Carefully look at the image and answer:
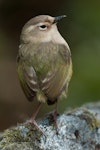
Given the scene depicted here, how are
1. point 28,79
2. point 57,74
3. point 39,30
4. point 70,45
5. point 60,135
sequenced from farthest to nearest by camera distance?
point 70,45
point 39,30
point 57,74
point 28,79
point 60,135

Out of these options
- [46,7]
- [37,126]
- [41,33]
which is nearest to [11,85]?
[46,7]

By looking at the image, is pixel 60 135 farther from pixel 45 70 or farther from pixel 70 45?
pixel 70 45

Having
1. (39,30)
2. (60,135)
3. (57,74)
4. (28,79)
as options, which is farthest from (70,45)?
(60,135)

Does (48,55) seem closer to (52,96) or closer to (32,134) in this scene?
(52,96)

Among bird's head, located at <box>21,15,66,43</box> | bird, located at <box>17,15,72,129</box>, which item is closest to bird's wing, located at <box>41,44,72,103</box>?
bird, located at <box>17,15,72,129</box>

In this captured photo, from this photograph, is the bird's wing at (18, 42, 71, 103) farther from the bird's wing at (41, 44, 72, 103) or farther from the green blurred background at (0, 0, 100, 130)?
the green blurred background at (0, 0, 100, 130)

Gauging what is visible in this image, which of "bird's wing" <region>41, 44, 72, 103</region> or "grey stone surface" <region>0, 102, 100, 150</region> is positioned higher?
"bird's wing" <region>41, 44, 72, 103</region>
